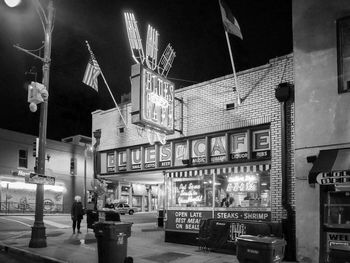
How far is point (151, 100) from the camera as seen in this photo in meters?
12.8

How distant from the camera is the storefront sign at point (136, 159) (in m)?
16.6

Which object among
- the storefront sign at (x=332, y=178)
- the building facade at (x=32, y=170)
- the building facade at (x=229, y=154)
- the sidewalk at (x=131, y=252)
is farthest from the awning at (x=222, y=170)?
the building facade at (x=32, y=170)

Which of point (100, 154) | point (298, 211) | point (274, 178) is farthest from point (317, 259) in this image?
point (100, 154)

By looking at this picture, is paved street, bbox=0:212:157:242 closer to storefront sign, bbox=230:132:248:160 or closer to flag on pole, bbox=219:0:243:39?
storefront sign, bbox=230:132:248:160

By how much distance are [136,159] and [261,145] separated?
19.9ft

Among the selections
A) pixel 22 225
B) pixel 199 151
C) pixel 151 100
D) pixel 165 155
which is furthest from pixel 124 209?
pixel 151 100

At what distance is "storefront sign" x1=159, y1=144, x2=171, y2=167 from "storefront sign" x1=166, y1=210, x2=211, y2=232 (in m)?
1.82

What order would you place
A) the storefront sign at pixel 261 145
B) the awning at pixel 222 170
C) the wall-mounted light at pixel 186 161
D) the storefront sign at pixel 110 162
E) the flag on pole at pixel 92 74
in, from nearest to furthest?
the storefront sign at pixel 261 145, the awning at pixel 222 170, the wall-mounted light at pixel 186 161, the flag on pole at pixel 92 74, the storefront sign at pixel 110 162

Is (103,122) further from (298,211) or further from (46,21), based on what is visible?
(298,211)

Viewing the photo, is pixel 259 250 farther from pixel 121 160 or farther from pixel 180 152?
pixel 121 160

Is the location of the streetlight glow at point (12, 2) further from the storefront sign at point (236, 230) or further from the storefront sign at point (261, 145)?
the storefront sign at point (236, 230)

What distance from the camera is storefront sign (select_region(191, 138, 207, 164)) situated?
1415 centimetres

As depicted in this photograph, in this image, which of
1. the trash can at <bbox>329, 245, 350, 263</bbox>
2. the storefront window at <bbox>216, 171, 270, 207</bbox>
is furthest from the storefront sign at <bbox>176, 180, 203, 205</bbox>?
the trash can at <bbox>329, 245, 350, 263</bbox>

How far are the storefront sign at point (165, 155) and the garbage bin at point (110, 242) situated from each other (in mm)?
5692
